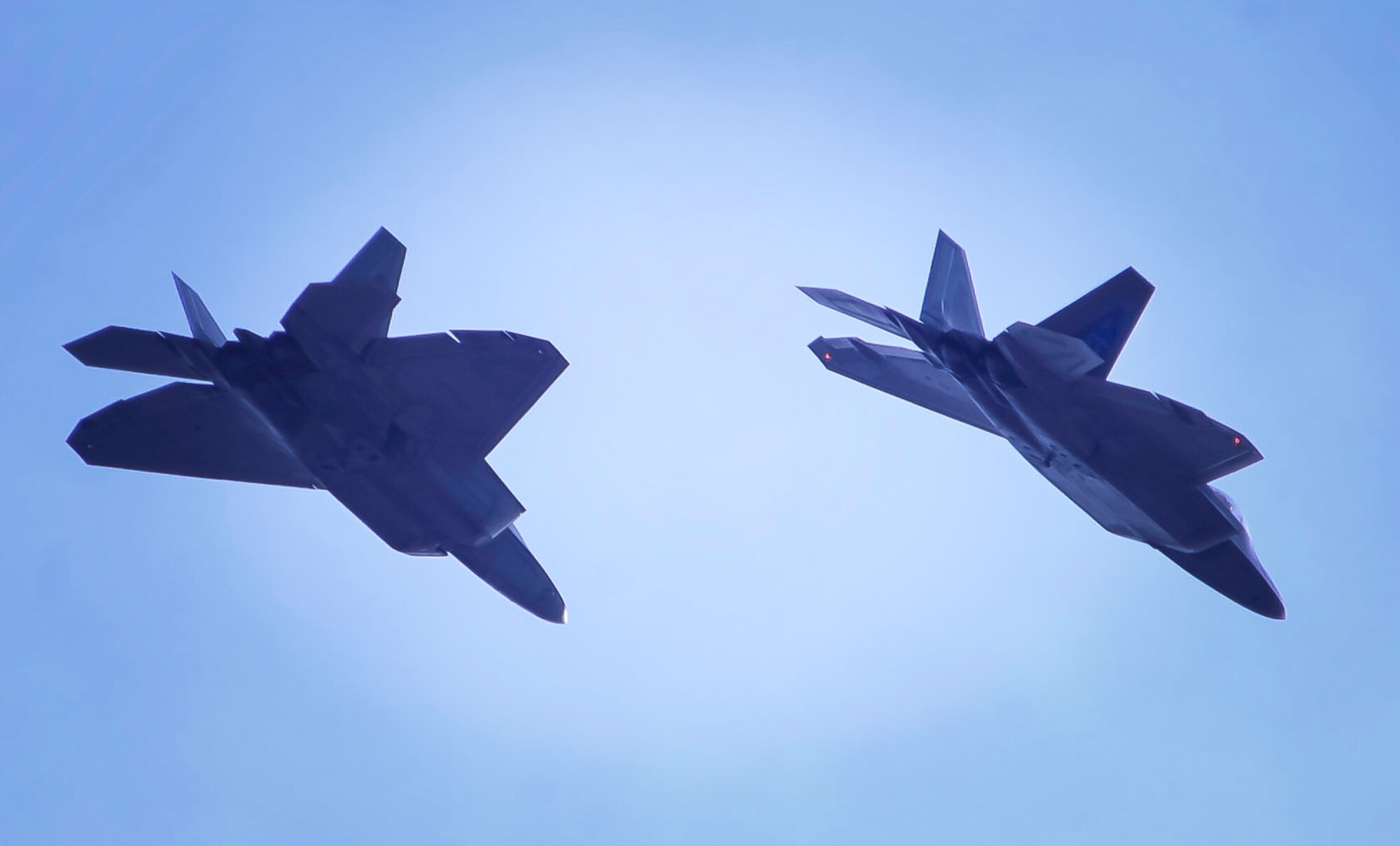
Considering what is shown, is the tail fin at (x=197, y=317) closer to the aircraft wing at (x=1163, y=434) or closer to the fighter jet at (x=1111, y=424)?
the fighter jet at (x=1111, y=424)

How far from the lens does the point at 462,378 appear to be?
26500mm

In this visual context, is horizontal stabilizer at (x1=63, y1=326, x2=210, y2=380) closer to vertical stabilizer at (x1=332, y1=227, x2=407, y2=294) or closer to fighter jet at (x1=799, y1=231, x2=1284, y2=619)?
vertical stabilizer at (x1=332, y1=227, x2=407, y2=294)

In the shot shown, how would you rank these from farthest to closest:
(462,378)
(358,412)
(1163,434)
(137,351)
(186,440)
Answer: (186,440) → (1163,434) → (462,378) → (358,412) → (137,351)

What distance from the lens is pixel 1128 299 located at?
27.1 m

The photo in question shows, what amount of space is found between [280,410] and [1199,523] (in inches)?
838

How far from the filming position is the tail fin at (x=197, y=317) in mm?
25266

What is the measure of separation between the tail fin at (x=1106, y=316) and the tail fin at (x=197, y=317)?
18504 mm

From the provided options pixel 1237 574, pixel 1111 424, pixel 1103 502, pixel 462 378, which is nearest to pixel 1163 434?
pixel 1111 424

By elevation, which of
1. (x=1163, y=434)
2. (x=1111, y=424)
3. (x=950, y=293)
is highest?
(x=950, y=293)

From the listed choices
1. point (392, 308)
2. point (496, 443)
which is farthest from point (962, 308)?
point (392, 308)

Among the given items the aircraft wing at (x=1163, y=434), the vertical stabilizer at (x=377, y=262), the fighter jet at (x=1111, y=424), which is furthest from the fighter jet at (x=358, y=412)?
the aircraft wing at (x=1163, y=434)

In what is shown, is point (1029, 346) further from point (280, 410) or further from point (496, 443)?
point (280, 410)

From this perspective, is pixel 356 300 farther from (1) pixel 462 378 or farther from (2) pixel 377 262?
(1) pixel 462 378

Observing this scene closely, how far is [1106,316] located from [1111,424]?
8.20 feet
